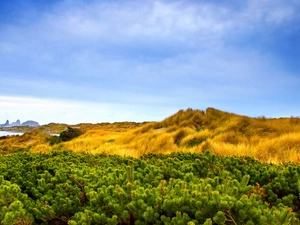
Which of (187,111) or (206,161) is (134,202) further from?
(187,111)

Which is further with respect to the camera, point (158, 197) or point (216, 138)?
point (216, 138)

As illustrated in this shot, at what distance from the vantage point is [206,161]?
4.64 metres

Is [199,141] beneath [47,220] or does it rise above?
above

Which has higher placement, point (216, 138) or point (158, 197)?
point (216, 138)

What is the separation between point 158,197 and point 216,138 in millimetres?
9846

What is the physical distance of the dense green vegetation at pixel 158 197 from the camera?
2.77 meters

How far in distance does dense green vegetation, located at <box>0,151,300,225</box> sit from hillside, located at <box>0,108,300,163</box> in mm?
3108

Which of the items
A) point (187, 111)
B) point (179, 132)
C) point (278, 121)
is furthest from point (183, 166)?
point (187, 111)

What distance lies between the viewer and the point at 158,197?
300 cm

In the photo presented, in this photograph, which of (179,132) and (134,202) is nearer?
(134,202)

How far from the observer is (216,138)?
12.5 metres

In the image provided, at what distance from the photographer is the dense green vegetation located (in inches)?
109

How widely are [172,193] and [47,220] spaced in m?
1.42

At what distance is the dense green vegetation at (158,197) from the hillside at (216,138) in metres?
3.11
